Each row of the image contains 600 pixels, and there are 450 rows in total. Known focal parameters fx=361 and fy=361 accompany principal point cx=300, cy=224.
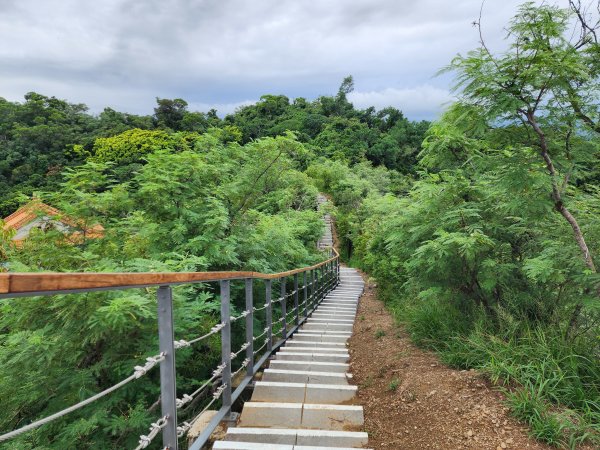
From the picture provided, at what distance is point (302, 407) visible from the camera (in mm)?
3088

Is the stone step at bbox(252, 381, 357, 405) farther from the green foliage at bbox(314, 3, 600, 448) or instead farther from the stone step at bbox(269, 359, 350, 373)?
the green foliage at bbox(314, 3, 600, 448)

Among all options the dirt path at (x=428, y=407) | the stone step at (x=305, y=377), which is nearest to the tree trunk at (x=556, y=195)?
the dirt path at (x=428, y=407)

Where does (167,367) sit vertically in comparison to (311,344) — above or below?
above

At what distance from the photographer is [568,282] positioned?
11.5 feet

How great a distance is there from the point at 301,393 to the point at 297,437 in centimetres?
91

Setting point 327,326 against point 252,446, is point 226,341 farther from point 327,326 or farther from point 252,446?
point 327,326

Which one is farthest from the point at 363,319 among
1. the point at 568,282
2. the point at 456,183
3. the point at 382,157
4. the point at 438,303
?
the point at 382,157

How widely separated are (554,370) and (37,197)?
586 cm

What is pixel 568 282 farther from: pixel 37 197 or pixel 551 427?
pixel 37 197

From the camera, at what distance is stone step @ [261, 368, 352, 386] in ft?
12.6

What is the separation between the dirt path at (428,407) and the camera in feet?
8.64

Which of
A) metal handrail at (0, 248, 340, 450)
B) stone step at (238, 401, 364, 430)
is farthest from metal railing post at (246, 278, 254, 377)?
stone step at (238, 401, 364, 430)

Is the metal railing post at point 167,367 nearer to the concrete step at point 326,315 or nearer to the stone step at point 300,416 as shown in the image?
the stone step at point 300,416

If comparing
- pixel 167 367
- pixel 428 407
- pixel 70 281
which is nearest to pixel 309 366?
pixel 428 407
